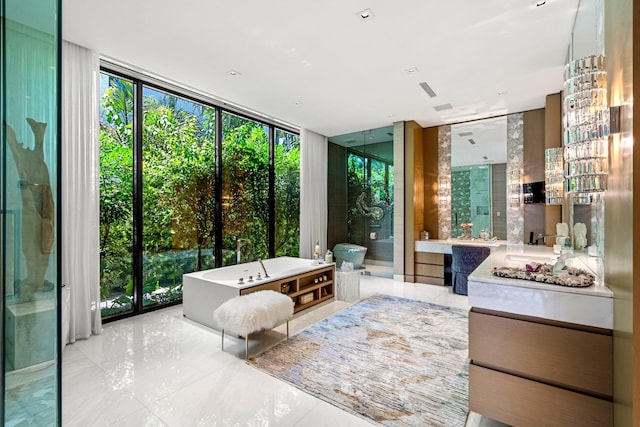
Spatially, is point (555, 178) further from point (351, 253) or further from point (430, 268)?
point (351, 253)

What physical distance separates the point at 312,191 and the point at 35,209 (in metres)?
5.67

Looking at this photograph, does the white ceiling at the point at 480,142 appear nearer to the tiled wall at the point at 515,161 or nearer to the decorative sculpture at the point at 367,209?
the tiled wall at the point at 515,161

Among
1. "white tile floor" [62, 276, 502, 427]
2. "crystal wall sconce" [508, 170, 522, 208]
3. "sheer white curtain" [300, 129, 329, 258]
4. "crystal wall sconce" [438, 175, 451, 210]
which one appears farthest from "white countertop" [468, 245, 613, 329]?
"sheer white curtain" [300, 129, 329, 258]

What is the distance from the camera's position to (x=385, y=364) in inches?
103

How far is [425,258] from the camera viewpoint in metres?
5.74

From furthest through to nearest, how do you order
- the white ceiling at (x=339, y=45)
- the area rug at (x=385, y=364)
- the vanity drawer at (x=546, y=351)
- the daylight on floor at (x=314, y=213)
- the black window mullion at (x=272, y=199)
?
the black window mullion at (x=272, y=199)
the white ceiling at (x=339, y=45)
the area rug at (x=385, y=364)
the vanity drawer at (x=546, y=351)
the daylight on floor at (x=314, y=213)

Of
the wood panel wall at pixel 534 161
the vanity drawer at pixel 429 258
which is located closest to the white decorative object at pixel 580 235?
the wood panel wall at pixel 534 161

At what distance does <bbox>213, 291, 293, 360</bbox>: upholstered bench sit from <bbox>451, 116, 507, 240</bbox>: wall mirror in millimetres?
4249

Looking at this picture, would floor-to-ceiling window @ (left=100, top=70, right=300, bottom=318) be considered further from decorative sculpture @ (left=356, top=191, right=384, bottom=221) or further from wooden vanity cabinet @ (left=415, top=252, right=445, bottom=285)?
wooden vanity cabinet @ (left=415, top=252, right=445, bottom=285)

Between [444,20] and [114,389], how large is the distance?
4.29 meters

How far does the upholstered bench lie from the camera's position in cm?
271

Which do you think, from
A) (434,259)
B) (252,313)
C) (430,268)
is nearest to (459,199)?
(434,259)

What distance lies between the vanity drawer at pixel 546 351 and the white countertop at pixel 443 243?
153 inches

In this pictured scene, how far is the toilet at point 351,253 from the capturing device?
6.61 meters
